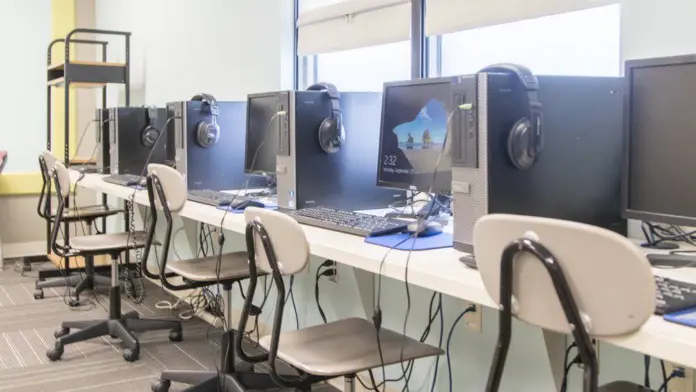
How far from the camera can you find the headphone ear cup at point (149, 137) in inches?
165

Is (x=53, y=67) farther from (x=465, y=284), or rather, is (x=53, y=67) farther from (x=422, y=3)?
(x=465, y=284)

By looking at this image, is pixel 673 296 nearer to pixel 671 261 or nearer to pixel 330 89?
pixel 671 261

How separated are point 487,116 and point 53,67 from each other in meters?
4.30

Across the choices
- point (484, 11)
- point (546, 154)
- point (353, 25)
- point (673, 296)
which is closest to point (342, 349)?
point (546, 154)

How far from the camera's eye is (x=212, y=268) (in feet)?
9.18

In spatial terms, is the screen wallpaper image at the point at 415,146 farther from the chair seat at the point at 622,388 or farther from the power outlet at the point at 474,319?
the chair seat at the point at 622,388

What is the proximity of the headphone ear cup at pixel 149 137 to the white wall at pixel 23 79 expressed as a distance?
A: 2.33m

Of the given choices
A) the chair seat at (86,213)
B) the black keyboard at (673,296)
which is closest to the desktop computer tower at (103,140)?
the chair seat at (86,213)

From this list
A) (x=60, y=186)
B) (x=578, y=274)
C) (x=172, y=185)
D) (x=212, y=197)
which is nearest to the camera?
(x=578, y=274)

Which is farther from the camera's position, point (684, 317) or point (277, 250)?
point (277, 250)

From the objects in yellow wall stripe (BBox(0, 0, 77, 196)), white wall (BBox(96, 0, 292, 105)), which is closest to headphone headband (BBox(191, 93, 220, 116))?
white wall (BBox(96, 0, 292, 105))

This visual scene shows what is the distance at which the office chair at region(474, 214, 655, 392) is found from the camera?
3.39 ft

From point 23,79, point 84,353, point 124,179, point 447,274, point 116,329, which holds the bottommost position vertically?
point 84,353

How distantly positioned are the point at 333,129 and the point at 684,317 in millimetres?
1530
